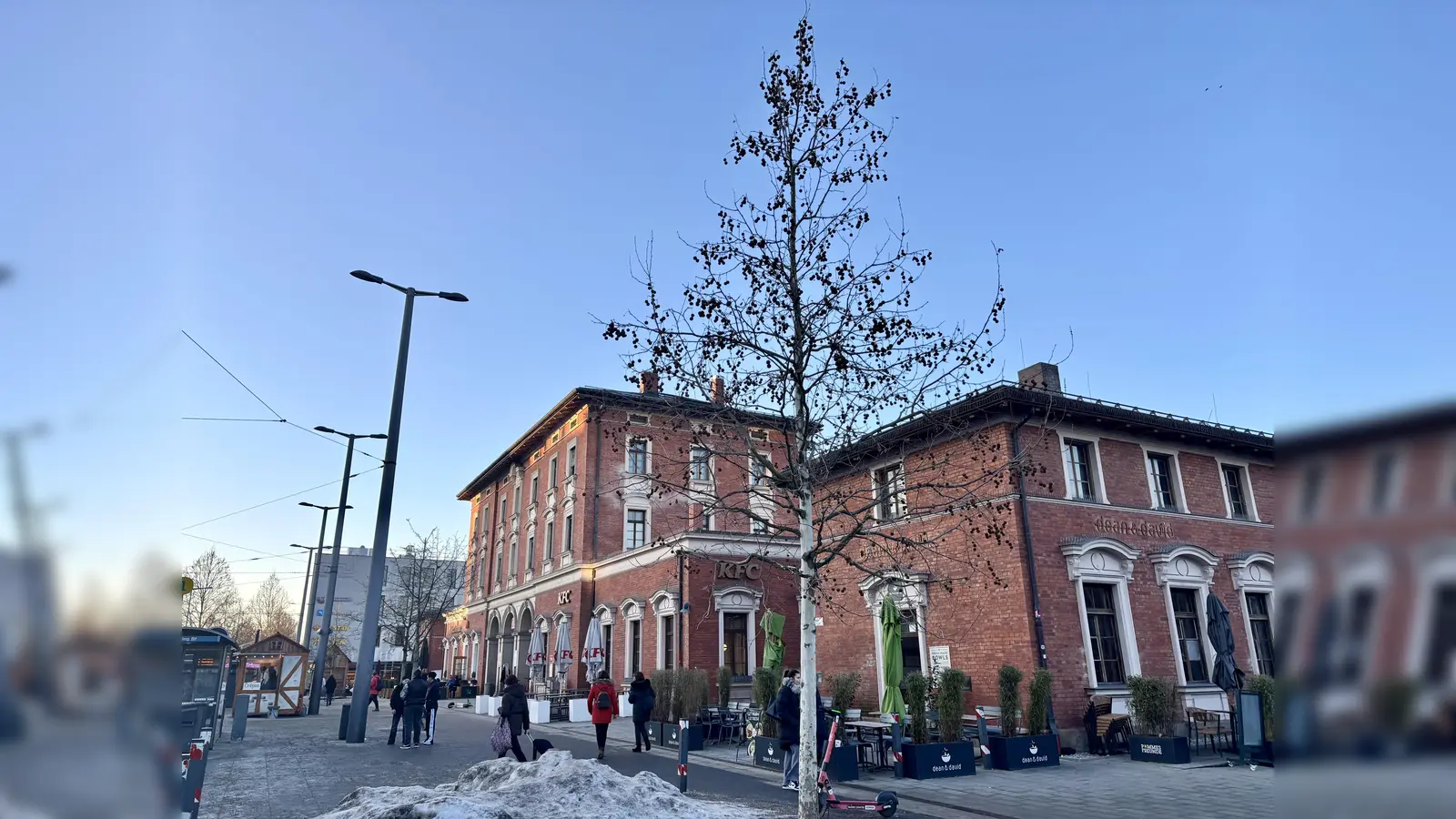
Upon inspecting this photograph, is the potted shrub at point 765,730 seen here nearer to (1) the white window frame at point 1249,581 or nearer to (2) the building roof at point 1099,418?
(2) the building roof at point 1099,418

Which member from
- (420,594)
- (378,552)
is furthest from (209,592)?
(378,552)

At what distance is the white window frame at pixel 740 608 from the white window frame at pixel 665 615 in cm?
132

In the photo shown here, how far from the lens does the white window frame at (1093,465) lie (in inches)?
776

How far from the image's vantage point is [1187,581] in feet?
66.7

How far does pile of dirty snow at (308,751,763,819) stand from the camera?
7.77 meters

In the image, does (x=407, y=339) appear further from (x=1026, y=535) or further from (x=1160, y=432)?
(x=1160, y=432)

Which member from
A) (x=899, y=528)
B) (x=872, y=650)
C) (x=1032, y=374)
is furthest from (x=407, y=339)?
(x=1032, y=374)

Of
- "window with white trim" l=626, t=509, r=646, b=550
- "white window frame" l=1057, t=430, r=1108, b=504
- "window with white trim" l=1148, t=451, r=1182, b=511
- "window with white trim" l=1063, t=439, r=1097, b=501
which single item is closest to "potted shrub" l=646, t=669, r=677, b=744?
"white window frame" l=1057, t=430, r=1108, b=504

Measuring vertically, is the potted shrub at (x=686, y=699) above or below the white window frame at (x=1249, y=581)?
below

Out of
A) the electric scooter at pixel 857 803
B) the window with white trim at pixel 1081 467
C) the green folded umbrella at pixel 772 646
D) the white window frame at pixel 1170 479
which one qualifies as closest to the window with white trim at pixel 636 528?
the green folded umbrella at pixel 772 646
